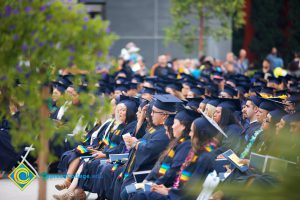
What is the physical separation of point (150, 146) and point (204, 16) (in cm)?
2165

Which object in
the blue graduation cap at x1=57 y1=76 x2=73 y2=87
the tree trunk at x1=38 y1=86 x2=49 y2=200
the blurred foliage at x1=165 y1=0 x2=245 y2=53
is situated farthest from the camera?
the blurred foliage at x1=165 y1=0 x2=245 y2=53

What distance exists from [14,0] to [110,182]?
5.14 m

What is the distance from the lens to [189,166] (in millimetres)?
7414

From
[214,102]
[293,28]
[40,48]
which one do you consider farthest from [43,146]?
[293,28]

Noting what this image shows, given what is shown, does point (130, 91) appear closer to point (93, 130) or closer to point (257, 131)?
point (93, 130)

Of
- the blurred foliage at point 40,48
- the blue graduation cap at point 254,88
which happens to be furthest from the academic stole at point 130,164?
the blue graduation cap at point 254,88

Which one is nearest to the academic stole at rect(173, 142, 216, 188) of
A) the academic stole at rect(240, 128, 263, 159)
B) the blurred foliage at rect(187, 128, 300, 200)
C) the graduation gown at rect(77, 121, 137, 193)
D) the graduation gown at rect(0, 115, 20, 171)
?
the academic stole at rect(240, 128, 263, 159)

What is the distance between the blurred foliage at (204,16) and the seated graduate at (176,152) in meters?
21.1

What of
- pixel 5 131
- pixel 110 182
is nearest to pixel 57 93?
pixel 5 131

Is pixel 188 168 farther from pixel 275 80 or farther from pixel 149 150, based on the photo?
pixel 275 80

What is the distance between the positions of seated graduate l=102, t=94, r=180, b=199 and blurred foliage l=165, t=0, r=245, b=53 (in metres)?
19.8

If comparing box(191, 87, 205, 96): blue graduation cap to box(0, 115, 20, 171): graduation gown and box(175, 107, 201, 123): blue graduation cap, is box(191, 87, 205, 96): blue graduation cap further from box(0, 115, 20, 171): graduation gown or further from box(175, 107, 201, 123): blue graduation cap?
box(175, 107, 201, 123): blue graduation cap

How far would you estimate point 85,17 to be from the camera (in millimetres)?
5531

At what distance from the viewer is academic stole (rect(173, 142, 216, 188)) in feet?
24.2
